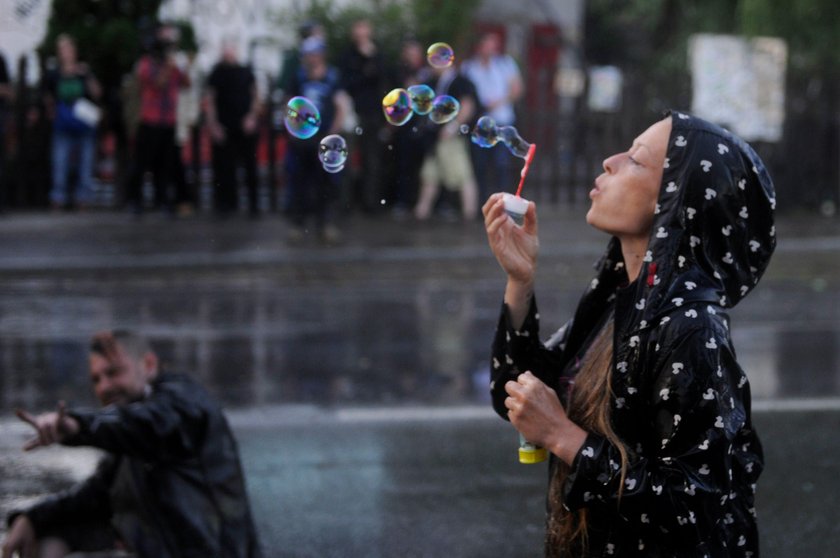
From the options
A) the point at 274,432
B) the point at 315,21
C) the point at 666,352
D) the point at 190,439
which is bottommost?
the point at 274,432

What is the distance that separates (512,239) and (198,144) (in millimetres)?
13532

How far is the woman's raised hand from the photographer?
2.95m

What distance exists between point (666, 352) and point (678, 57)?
21238 millimetres

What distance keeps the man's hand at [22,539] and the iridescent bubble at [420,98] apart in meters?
1.93

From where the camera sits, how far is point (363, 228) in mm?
15398

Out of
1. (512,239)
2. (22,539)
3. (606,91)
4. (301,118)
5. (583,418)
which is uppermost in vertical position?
(606,91)

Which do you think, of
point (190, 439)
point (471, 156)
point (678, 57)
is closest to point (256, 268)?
point (471, 156)

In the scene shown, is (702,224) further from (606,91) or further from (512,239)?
Answer: (606,91)

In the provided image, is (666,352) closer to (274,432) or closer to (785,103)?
(274,432)

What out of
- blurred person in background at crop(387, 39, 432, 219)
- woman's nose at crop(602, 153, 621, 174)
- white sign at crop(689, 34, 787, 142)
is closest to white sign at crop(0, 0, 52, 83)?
blurred person in background at crop(387, 39, 432, 219)

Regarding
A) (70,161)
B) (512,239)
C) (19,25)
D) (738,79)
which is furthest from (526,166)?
(19,25)

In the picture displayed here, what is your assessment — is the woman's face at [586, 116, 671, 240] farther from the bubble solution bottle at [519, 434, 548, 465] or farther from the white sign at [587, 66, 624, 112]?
the white sign at [587, 66, 624, 112]

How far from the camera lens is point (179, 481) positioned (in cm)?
434

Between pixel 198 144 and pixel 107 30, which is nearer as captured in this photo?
pixel 107 30
